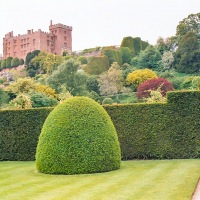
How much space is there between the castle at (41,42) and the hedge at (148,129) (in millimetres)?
85083

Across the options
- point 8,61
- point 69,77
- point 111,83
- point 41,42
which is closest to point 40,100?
point 69,77

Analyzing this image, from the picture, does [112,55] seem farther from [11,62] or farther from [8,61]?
[8,61]

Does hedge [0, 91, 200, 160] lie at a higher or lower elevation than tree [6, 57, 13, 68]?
lower

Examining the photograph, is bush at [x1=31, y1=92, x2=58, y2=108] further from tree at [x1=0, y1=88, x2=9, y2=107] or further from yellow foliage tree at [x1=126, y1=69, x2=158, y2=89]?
yellow foliage tree at [x1=126, y1=69, x2=158, y2=89]

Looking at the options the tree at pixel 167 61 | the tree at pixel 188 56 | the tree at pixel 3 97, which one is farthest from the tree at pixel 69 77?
the tree at pixel 188 56

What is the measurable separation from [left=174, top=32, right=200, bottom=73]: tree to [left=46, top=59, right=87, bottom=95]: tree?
18.9 meters

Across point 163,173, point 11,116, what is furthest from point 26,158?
point 163,173

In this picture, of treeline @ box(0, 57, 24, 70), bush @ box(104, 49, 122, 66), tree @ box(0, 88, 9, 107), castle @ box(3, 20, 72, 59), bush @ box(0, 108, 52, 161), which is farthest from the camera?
castle @ box(3, 20, 72, 59)

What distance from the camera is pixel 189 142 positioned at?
14688 mm

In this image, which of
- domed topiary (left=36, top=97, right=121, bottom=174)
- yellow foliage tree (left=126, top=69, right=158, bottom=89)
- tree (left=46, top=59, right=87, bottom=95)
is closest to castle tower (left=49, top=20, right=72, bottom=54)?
yellow foliage tree (left=126, top=69, right=158, bottom=89)

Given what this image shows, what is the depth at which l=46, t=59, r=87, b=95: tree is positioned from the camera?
142 feet

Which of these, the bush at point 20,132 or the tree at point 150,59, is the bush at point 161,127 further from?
the tree at point 150,59

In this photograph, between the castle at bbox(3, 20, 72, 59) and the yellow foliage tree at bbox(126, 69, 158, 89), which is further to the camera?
the castle at bbox(3, 20, 72, 59)

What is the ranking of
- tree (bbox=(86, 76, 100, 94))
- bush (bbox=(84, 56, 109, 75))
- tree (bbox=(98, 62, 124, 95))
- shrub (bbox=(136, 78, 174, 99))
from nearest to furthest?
shrub (bbox=(136, 78, 174, 99)) < tree (bbox=(98, 62, 124, 95)) < tree (bbox=(86, 76, 100, 94)) < bush (bbox=(84, 56, 109, 75))
